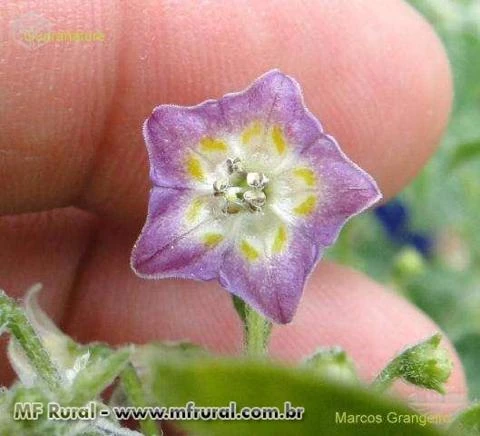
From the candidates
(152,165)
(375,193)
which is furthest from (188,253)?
(375,193)

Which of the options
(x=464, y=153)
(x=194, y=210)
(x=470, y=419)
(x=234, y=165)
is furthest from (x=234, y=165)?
(x=464, y=153)

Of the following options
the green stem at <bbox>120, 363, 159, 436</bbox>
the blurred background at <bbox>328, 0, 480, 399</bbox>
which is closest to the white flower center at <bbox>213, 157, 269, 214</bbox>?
the green stem at <bbox>120, 363, 159, 436</bbox>

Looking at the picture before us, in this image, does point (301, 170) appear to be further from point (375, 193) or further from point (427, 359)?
point (427, 359)

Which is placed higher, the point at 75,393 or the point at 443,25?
the point at 443,25

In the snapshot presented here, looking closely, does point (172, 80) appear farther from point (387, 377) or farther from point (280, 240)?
point (387, 377)

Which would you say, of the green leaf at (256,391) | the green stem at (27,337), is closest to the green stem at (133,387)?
the green stem at (27,337)

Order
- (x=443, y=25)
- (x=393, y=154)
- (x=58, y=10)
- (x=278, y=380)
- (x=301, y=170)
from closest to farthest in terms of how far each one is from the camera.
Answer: (x=278, y=380)
(x=301, y=170)
(x=58, y=10)
(x=393, y=154)
(x=443, y=25)
